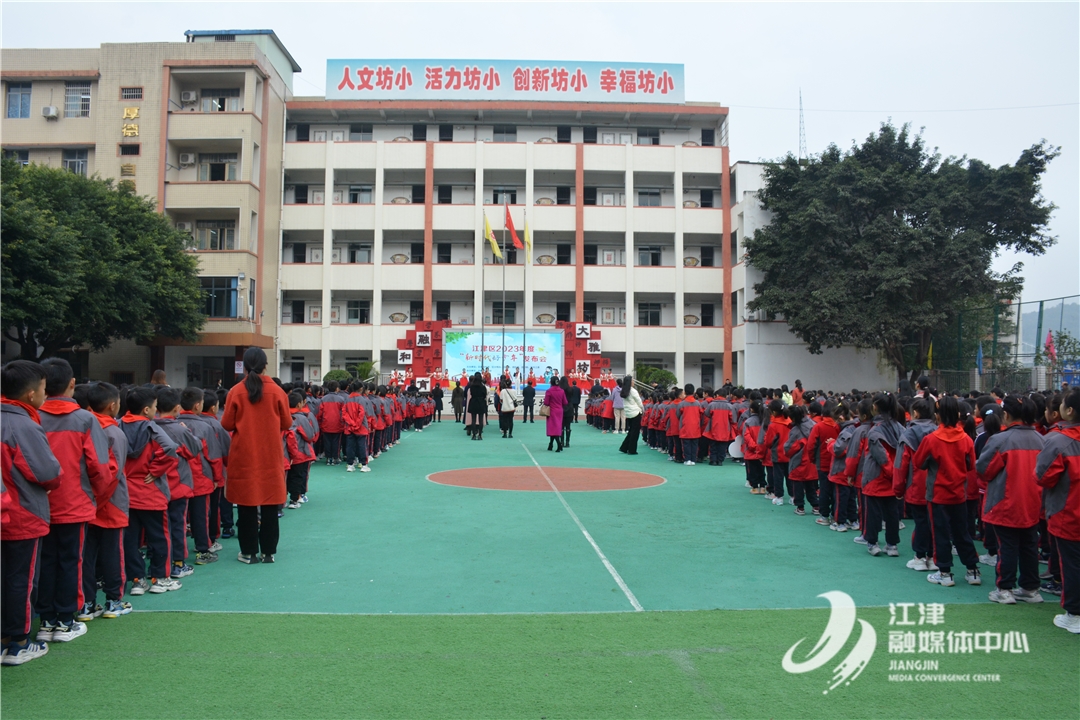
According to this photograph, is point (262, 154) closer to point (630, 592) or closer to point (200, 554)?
point (200, 554)

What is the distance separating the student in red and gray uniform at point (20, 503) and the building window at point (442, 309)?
33722 millimetres

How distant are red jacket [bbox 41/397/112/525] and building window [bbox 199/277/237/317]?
29.5 metres

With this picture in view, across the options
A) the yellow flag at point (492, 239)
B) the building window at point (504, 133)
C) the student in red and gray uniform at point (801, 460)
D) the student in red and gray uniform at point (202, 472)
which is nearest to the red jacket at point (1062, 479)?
the student in red and gray uniform at point (801, 460)

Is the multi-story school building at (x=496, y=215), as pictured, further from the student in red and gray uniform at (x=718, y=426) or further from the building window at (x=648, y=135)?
the student in red and gray uniform at (x=718, y=426)

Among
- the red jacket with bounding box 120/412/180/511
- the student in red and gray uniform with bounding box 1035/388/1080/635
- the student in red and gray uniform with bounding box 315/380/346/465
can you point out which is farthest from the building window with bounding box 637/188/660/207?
the red jacket with bounding box 120/412/180/511

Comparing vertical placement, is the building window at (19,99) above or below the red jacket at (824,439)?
above

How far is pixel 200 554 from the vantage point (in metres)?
6.57

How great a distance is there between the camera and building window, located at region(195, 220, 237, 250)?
33000 millimetres

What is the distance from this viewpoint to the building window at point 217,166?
33.1 m

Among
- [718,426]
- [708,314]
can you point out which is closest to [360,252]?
[708,314]

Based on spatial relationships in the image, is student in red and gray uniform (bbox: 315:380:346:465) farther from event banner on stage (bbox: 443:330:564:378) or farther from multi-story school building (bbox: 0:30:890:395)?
multi-story school building (bbox: 0:30:890:395)

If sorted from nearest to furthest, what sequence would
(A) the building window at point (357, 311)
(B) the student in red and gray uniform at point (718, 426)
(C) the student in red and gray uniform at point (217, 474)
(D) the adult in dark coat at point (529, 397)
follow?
(C) the student in red and gray uniform at point (217, 474)
(B) the student in red and gray uniform at point (718, 426)
(D) the adult in dark coat at point (529, 397)
(A) the building window at point (357, 311)

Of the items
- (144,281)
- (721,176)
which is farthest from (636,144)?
(144,281)

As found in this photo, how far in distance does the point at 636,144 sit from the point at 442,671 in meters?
36.5
